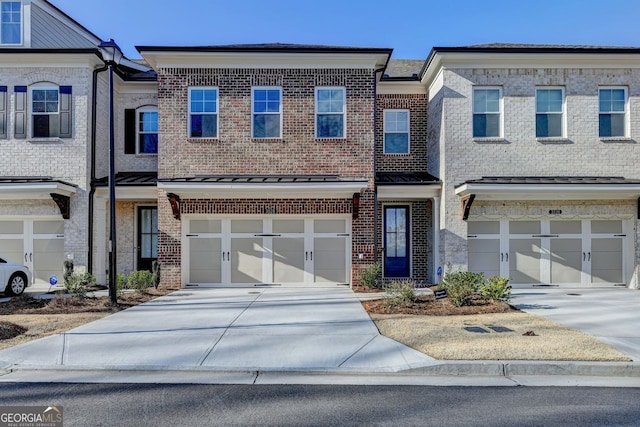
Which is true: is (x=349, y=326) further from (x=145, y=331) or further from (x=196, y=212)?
(x=196, y=212)

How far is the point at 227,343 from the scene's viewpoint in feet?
23.7

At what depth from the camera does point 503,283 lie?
10.2 m

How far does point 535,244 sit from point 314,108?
807cm

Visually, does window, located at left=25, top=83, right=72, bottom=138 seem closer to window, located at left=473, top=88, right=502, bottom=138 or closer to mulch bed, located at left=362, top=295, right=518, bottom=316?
mulch bed, located at left=362, top=295, right=518, bottom=316

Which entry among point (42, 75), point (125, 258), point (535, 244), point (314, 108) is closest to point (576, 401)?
point (535, 244)

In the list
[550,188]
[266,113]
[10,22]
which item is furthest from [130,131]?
[550,188]

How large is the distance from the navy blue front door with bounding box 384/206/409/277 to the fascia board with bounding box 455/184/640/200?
2.72 meters

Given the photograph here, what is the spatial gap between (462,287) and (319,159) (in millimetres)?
5931

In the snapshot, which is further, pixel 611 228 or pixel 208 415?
pixel 611 228

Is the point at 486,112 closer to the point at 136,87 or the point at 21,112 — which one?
the point at 136,87

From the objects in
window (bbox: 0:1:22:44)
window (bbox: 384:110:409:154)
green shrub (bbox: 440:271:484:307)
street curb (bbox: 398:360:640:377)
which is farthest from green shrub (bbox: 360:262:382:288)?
window (bbox: 0:1:22:44)

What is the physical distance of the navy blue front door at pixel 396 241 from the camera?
1572 cm

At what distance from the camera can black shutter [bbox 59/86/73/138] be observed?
13.9m

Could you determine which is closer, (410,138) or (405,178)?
(405,178)
